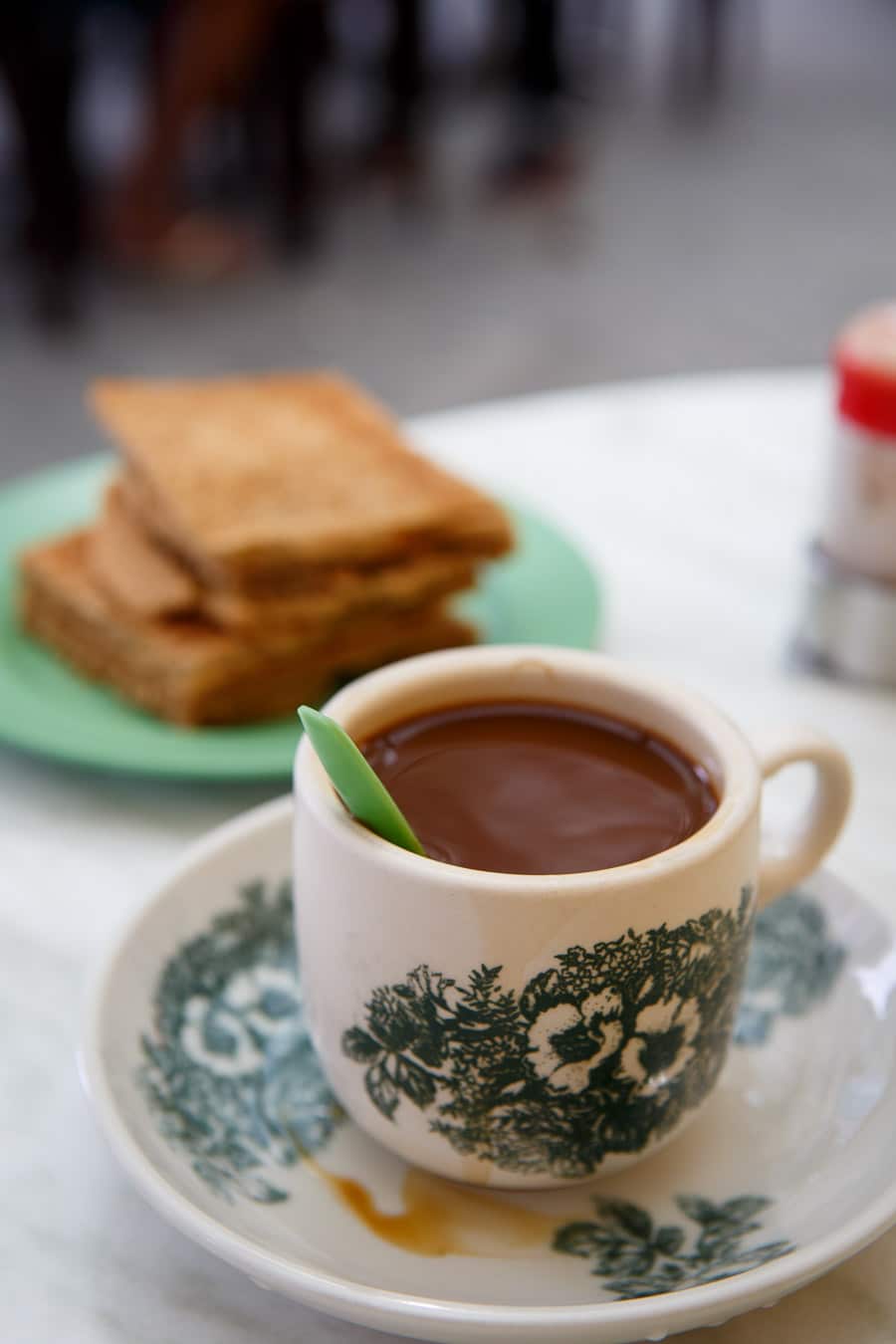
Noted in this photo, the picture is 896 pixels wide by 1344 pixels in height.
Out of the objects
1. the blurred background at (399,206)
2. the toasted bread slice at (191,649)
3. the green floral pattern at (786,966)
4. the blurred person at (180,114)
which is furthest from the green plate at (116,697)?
the blurred person at (180,114)

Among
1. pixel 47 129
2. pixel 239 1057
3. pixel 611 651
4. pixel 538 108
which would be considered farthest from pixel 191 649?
pixel 538 108

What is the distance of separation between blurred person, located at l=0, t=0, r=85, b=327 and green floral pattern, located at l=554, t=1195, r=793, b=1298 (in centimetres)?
260

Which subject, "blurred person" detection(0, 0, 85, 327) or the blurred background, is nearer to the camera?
"blurred person" detection(0, 0, 85, 327)

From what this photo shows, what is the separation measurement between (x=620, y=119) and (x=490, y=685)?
414 cm

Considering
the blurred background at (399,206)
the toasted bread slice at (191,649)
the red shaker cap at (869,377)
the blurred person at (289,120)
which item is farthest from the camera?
the blurred person at (289,120)

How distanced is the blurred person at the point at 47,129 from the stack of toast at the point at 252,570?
199 cm

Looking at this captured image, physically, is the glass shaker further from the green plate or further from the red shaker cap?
the green plate

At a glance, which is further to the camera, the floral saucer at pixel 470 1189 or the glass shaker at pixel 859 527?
the glass shaker at pixel 859 527

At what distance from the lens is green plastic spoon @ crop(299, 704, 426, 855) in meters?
0.40

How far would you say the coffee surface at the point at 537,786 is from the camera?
431 millimetres

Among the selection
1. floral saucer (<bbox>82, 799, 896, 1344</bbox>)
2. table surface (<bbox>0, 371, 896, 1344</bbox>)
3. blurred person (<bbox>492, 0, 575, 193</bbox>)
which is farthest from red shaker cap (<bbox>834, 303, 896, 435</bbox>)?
blurred person (<bbox>492, 0, 575, 193</bbox>)

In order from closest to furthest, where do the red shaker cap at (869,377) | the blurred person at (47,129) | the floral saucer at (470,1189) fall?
the floral saucer at (470,1189) < the red shaker cap at (869,377) < the blurred person at (47,129)

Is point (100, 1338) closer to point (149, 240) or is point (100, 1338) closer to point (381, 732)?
point (381, 732)

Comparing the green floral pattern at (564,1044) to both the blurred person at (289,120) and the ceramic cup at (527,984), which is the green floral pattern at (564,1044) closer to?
the ceramic cup at (527,984)
